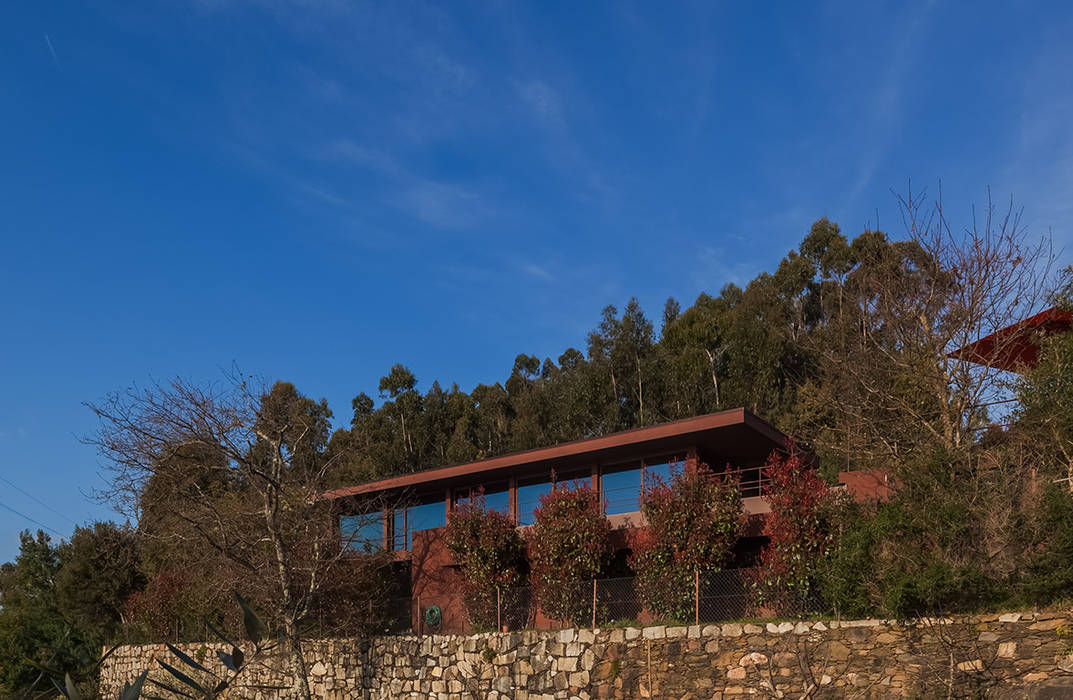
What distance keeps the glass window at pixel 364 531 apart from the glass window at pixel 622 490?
6.55 metres

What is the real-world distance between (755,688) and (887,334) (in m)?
7.94

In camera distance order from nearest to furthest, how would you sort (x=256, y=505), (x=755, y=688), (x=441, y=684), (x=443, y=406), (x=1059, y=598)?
(x=1059, y=598) → (x=755, y=688) → (x=441, y=684) → (x=256, y=505) → (x=443, y=406)

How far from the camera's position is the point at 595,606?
62.6 feet

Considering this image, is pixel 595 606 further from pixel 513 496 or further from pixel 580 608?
pixel 513 496

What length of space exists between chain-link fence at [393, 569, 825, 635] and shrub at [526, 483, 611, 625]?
0.03m

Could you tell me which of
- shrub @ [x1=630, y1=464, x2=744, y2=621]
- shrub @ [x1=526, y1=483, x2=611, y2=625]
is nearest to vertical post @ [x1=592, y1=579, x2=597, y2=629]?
shrub @ [x1=526, y1=483, x2=611, y2=625]

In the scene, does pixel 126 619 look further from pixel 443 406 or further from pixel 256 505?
pixel 443 406

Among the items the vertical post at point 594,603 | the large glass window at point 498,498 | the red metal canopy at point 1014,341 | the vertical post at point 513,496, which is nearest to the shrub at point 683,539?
the vertical post at point 594,603

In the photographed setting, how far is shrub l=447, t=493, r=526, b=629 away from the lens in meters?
21.4

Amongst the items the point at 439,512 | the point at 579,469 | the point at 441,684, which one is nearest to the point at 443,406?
the point at 439,512

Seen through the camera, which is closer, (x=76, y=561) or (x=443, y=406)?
(x=76, y=561)

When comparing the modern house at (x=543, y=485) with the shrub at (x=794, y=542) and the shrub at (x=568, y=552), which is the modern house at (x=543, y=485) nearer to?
the shrub at (x=568, y=552)

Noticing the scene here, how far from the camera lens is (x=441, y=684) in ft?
67.4

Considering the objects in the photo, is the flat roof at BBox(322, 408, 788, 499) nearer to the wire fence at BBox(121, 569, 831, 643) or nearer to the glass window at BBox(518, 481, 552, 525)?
the glass window at BBox(518, 481, 552, 525)
